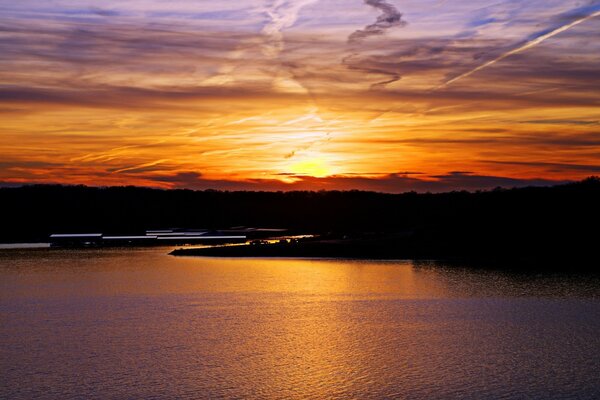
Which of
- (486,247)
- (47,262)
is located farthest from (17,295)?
(486,247)

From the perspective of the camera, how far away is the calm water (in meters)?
23.0

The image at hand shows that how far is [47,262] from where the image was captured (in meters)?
80.6

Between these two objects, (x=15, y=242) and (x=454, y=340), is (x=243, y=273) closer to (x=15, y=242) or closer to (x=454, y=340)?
(x=454, y=340)

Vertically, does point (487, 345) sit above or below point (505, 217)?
below

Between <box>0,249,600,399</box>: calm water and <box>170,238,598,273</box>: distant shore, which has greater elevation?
<box>170,238,598,273</box>: distant shore

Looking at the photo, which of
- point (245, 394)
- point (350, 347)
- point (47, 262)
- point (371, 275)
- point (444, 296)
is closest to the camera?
point (245, 394)

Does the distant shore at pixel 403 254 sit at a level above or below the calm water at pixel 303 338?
above

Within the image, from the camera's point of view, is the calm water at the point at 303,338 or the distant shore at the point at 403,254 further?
the distant shore at the point at 403,254

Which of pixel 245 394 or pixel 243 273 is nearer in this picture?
pixel 245 394

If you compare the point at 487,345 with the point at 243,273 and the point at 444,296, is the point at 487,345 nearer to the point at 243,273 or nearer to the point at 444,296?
the point at 444,296

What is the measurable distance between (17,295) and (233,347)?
23.0 metres

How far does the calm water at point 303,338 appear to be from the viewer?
22984mm

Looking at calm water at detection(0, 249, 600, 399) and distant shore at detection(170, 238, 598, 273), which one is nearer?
calm water at detection(0, 249, 600, 399)

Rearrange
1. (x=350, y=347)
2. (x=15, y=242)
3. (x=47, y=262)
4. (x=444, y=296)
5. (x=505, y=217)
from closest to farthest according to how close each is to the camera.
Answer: (x=350, y=347) < (x=444, y=296) < (x=47, y=262) < (x=505, y=217) < (x=15, y=242)
